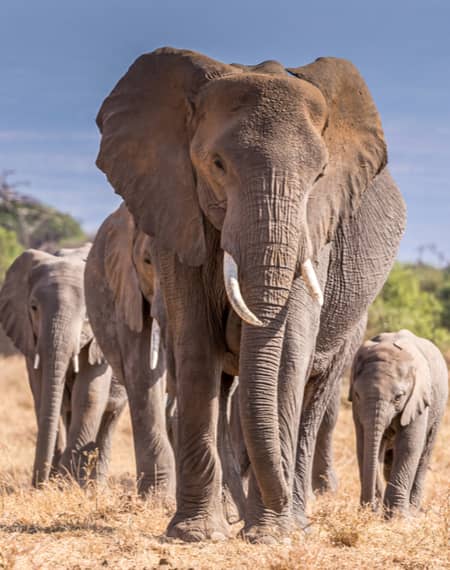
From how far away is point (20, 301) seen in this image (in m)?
10.9

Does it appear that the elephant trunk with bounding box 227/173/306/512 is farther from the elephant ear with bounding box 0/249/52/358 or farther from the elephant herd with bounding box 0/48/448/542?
the elephant ear with bounding box 0/249/52/358

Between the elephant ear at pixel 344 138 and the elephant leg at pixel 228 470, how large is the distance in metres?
1.11

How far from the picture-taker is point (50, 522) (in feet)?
21.2

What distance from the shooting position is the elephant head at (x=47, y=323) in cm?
930

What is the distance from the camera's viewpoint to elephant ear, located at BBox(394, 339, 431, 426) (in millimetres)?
9555

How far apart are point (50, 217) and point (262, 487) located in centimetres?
4179

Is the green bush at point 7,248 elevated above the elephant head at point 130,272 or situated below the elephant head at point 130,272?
above

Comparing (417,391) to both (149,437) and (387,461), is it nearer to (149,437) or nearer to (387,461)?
(387,461)

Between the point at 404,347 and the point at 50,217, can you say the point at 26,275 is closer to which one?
the point at 404,347

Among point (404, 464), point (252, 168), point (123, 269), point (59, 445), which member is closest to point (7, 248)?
point (59, 445)

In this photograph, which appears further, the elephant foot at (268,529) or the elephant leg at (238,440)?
the elephant leg at (238,440)

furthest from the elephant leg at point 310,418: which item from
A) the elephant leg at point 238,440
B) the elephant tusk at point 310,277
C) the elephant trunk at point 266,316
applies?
the elephant tusk at point 310,277

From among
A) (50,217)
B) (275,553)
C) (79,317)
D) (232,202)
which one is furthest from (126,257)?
(50,217)

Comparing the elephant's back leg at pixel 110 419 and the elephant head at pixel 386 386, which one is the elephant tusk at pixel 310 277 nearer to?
the elephant head at pixel 386 386
